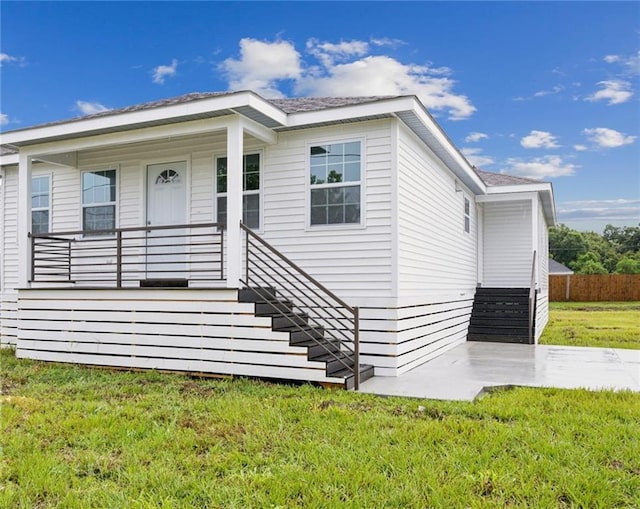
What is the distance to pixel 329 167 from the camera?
292 inches

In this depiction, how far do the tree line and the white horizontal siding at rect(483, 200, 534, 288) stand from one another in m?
31.2

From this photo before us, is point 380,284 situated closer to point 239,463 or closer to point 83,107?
point 239,463

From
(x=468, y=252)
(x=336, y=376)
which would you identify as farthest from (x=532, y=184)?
(x=336, y=376)

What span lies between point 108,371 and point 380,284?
151 inches

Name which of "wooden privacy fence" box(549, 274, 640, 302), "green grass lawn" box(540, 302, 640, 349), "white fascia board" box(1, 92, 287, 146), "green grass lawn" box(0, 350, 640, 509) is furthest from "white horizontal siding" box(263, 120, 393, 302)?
"wooden privacy fence" box(549, 274, 640, 302)

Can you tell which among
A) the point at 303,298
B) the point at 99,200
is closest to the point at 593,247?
the point at 303,298

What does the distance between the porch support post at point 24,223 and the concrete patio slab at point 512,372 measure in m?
5.57

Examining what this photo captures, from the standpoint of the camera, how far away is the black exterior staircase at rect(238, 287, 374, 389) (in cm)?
615

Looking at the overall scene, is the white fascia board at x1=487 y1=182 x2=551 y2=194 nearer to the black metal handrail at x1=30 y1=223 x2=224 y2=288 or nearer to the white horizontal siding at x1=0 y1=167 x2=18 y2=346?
the black metal handrail at x1=30 y1=223 x2=224 y2=288

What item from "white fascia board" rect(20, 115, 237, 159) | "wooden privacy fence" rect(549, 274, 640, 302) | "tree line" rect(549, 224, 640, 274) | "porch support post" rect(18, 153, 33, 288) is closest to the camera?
"white fascia board" rect(20, 115, 237, 159)

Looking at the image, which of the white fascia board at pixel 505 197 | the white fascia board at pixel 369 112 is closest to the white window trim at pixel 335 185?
the white fascia board at pixel 369 112

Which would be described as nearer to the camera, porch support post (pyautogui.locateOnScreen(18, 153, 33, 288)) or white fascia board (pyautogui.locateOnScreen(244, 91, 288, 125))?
white fascia board (pyautogui.locateOnScreen(244, 91, 288, 125))

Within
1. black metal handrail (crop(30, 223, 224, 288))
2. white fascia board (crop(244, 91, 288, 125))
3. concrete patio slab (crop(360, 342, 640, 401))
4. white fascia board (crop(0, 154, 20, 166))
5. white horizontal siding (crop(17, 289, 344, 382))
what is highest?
white fascia board (crop(244, 91, 288, 125))

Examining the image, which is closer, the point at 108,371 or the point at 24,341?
the point at 108,371
